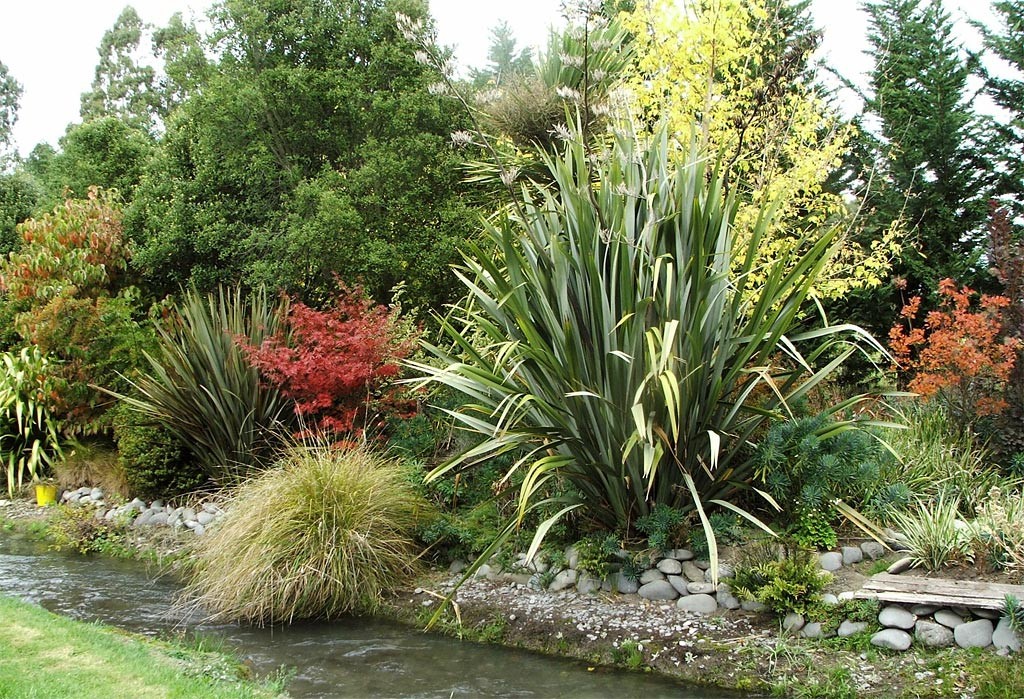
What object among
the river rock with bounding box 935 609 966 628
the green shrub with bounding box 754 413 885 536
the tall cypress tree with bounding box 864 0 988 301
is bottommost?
the river rock with bounding box 935 609 966 628

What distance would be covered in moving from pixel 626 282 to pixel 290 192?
6.13 m

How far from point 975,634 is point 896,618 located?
37 cm

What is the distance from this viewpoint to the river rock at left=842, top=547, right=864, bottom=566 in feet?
17.5

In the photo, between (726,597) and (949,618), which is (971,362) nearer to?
(949,618)

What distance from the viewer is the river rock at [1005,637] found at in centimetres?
423

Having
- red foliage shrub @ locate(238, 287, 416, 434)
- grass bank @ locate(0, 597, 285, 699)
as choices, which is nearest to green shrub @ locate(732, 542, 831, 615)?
grass bank @ locate(0, 597, 285, 699)

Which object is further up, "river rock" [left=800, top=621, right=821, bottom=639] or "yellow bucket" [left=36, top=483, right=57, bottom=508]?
"yellow bucket" [left=36, top=483, right=57, bottom=508]

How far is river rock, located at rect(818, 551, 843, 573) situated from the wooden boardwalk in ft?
1.19

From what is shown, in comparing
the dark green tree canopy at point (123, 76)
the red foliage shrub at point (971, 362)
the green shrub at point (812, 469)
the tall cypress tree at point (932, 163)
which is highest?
the dark green tree canopy at point (123, 76)

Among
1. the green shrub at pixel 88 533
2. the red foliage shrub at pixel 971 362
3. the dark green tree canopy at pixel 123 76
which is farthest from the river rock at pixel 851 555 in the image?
the dark green tree canopy at pixel 123 76

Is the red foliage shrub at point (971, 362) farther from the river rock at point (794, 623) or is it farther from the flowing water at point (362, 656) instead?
the flowing water at point (362, 656)

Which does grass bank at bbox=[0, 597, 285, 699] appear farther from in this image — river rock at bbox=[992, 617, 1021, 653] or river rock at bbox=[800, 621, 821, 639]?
river rock at bbox=[992, 617, 1021, 653]

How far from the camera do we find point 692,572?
5.34 metres

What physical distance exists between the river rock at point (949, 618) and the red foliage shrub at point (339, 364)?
484 centimetres
